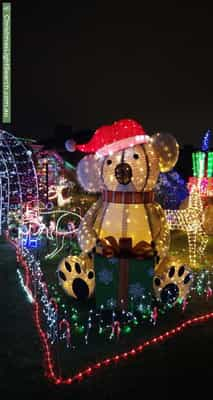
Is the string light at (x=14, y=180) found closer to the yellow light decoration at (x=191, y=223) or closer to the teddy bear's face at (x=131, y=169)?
the yellow light decoration at (x=191, y=223)

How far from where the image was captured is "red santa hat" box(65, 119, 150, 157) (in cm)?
796

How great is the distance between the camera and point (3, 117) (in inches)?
760

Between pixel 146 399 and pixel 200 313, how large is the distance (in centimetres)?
309

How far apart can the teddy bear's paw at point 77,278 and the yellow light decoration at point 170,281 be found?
1.13m

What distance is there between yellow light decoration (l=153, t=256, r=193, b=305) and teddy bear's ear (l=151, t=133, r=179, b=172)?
1.69m

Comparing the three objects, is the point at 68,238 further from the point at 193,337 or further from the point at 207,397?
the point at 207,397

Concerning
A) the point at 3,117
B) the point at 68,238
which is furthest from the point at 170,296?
the point at 3,117

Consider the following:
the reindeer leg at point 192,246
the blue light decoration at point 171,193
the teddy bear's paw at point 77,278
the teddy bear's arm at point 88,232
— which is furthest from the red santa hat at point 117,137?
the blue light decoration at point 171,193

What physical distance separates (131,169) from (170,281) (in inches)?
81.1

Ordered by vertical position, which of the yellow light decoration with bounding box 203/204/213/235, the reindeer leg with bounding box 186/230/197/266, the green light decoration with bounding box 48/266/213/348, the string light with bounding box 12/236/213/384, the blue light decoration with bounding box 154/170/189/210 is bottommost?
the string light with bounding box 12/236/213/384

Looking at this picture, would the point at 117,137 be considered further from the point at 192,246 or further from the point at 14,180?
the point at 14,180

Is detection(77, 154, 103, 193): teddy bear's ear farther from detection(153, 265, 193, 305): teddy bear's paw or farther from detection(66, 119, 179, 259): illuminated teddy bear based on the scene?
detection(153, 265, 193, 305): teddy bear's paw

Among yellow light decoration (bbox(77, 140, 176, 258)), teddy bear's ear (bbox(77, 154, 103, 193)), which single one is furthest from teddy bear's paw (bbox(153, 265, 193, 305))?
teddy bear's ear (bbox(77, 154, 103, 193))

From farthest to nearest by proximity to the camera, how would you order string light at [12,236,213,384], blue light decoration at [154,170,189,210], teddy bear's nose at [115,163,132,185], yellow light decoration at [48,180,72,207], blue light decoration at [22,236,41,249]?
1. yellow light decoration at [48,180,72,207]
2. blue light decoration at [154,170,189,210]
3. blue light decoration at [22,236,41,249]
4. teddy bear's nose at [115,163,132,185]
5. string light at [12,236,213,384]
